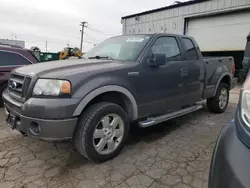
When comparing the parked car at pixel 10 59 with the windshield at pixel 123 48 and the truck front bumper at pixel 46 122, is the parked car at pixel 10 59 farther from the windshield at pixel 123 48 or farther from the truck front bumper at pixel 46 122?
the truck front bumper at pixel 46 122

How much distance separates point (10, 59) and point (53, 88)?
3981mm

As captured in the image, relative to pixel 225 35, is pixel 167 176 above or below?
below

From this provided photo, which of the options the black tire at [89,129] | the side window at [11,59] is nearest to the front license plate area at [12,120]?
the black tire at [89,129]

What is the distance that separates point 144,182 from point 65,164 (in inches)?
41.3

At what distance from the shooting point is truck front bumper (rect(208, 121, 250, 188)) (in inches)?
43.1

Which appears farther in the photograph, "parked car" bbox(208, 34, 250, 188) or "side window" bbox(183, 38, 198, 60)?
"side window" bbox(183, 38, 198, 60)

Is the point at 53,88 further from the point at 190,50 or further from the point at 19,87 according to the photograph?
the point at 190,50

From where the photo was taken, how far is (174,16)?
1255cm

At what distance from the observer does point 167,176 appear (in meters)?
2.50

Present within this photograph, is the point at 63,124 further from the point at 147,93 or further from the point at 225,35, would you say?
the point at 225,35

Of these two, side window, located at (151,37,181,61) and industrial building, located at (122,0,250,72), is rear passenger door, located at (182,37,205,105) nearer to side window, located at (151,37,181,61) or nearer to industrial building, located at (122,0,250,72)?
side window, located at (151,37,181,61)

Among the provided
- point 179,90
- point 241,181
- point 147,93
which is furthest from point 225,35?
point 241,181

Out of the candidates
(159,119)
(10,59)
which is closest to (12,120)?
(159,119)

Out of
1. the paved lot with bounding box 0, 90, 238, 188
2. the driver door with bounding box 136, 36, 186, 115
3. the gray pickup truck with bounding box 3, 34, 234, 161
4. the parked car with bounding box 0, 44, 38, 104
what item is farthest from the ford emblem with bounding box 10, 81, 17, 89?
the parked car with bounding box 0, 44, 38, 104
